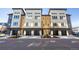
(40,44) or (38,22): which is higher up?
(38,22)

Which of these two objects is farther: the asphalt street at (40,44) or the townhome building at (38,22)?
the townhome building at (38,22)

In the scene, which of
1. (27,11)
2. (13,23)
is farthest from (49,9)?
(13,23)

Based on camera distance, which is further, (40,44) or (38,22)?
(38,22)

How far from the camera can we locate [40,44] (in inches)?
139

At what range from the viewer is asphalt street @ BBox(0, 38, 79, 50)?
3.45m

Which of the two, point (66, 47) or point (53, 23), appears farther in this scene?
point (53, 23)

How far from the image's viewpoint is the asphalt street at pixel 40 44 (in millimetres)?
3449

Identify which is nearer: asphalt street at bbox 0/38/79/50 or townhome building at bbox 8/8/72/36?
asphalt street at bbox 0/38/79/50

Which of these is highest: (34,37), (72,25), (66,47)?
(72,25)

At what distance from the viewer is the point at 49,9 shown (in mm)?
3670
